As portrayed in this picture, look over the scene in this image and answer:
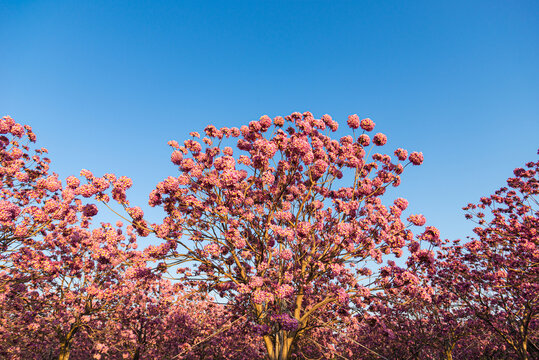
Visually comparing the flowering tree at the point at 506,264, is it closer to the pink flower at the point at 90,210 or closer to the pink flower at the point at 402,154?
the pink flower at the point at 402,154

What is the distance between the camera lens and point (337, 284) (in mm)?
9148

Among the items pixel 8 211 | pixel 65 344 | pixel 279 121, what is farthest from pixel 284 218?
pixel 65 344

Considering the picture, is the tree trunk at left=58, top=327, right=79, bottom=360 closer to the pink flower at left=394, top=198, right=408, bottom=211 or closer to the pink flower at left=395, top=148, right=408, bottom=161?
the pink flower at left=394, top=198, right=408, bottom=211

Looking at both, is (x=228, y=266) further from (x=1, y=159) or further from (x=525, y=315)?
(x=525, y=315)

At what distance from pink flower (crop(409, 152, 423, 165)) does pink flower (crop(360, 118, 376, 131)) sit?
5.10 ft

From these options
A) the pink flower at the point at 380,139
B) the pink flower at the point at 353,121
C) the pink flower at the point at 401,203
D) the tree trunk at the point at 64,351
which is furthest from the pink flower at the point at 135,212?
the tree trunk at the point at 64,351

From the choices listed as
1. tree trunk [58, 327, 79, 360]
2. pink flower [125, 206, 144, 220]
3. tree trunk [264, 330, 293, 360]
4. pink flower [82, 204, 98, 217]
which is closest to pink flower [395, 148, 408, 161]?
tree trunk [264, 330, 293, 360]

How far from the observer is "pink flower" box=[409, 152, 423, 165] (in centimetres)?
930

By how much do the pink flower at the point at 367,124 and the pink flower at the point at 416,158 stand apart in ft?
5.10

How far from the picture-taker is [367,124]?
9719mm

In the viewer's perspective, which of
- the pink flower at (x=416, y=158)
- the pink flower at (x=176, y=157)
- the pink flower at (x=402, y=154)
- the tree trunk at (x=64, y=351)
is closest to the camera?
the pink flower at (x=176, y=157)

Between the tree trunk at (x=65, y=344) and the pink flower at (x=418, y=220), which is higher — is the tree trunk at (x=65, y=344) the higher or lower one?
the lower one

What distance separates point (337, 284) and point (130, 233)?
1223 centimetres

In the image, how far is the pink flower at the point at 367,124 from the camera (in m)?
9.69
